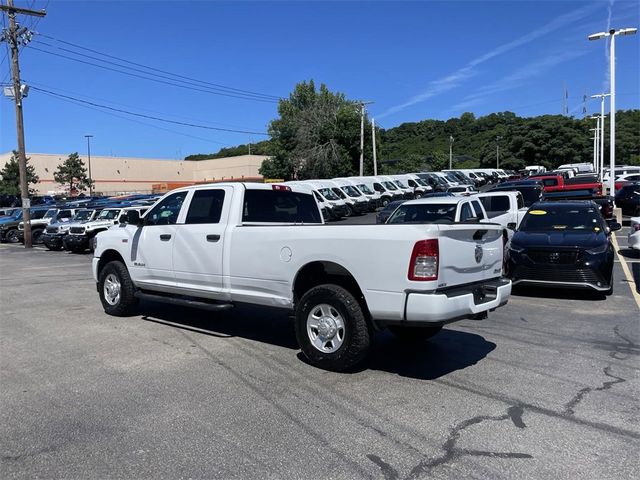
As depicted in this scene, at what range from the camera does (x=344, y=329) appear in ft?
17.8

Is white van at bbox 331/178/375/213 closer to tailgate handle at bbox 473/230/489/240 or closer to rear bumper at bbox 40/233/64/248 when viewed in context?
rear bumper at bbox 40/233/64/248

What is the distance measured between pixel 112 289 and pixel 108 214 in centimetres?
1552

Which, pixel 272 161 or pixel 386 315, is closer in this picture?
pixel 386 315

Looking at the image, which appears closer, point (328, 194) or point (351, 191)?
point (328, 194)

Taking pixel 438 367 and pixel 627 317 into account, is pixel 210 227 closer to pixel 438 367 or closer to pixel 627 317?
pixel 438 367

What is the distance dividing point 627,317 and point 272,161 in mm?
58745

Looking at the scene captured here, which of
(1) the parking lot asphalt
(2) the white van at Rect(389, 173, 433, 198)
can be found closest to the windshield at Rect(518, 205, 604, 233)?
(1) the parking lot asphalt

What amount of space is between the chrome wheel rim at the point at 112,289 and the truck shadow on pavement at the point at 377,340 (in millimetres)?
479

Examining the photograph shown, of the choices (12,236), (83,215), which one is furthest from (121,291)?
(12,236)

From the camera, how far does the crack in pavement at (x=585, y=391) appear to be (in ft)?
15.0

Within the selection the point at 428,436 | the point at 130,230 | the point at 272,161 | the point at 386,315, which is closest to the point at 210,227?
the point at 130,230

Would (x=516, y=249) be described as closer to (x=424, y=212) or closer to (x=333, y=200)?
(x=424, y=212)

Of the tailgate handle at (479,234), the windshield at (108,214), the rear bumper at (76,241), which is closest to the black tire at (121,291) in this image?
the tailgate handle at (479,234)

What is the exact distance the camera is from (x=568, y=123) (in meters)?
93.4
